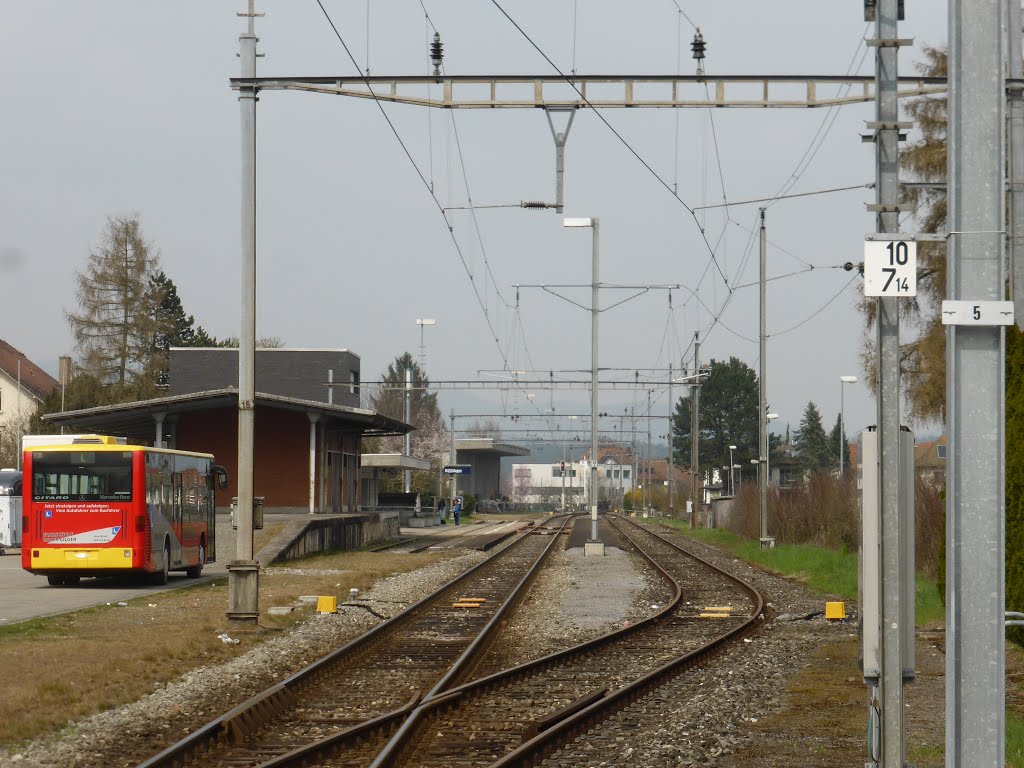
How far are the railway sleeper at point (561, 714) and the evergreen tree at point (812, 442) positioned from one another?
86076mm

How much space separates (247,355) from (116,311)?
6758cm

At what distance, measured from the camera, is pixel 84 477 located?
2483 cm

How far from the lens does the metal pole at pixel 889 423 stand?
301 inches

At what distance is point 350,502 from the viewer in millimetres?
55406

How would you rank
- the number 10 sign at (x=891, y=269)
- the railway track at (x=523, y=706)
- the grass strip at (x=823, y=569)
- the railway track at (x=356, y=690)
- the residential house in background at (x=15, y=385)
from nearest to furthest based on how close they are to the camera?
the number 10 sign at (x=891, y=269), the railway track at (x=523, y=706), the railway track at (x=356, y=690), the grass strip at (x=823, y=569), the residential house in background at (x=15, y=385)

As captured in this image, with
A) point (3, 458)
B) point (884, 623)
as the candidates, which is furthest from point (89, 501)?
point (3, 458)

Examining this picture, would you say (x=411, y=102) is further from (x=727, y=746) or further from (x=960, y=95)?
(x=960, y=95)

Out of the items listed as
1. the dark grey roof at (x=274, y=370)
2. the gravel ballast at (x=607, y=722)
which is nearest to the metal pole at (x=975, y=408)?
the gravel ballast at (x=607, y=722)

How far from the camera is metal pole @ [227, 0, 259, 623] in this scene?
1755cm

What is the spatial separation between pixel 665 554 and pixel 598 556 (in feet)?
14.7

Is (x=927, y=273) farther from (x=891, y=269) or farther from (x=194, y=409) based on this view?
(x=891, y=269)

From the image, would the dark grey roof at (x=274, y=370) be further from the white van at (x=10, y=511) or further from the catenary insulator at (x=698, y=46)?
the catenary insulator at (x=698, y=46)

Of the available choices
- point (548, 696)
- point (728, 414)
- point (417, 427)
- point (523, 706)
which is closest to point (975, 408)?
point (523, 706)

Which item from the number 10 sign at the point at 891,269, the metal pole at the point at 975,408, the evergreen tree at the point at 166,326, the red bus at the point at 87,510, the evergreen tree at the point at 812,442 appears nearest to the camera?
the metal pole at the point at 975,408
